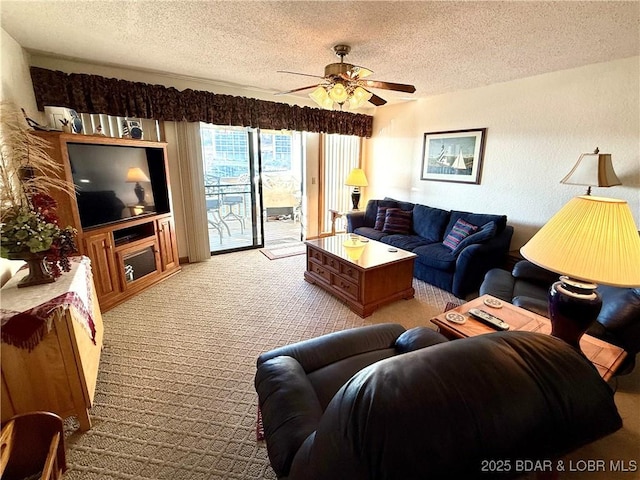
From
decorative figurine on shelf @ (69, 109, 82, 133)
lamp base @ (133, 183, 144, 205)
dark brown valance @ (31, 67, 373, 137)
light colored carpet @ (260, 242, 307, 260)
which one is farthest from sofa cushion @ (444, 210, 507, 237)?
decorative figurine on shelf @ (69, 109, 82, 133)

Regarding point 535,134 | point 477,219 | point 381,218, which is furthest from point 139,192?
point 535,134

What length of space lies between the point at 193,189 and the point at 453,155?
12.1 ft

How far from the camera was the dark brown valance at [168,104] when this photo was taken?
2.96 meters

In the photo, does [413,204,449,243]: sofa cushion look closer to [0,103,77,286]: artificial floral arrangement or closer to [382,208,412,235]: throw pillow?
[382,208,412,235]: throw pillow

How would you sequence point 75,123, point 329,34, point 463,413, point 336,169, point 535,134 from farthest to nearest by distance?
point 336,169
point 535,134
point 75,123
point 329,34
point 463,413

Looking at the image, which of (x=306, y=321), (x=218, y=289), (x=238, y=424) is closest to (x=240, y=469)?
(x=238, y=424)

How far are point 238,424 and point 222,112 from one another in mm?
3664

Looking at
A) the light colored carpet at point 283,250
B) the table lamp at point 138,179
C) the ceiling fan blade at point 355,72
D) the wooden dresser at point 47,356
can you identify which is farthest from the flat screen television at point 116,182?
the ceiling fan blade at point 355,72

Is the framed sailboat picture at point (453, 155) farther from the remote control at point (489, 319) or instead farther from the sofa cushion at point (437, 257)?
the remote control at point (489, 319)

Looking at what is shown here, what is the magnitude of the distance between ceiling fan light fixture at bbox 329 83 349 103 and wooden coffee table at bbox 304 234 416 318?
1455 millimetres

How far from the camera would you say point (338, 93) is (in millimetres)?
2338

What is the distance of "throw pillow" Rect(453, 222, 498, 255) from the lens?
3.24 m

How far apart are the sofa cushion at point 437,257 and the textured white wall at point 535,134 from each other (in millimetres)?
941

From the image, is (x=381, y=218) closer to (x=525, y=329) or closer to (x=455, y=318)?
(x=455, y=318)
